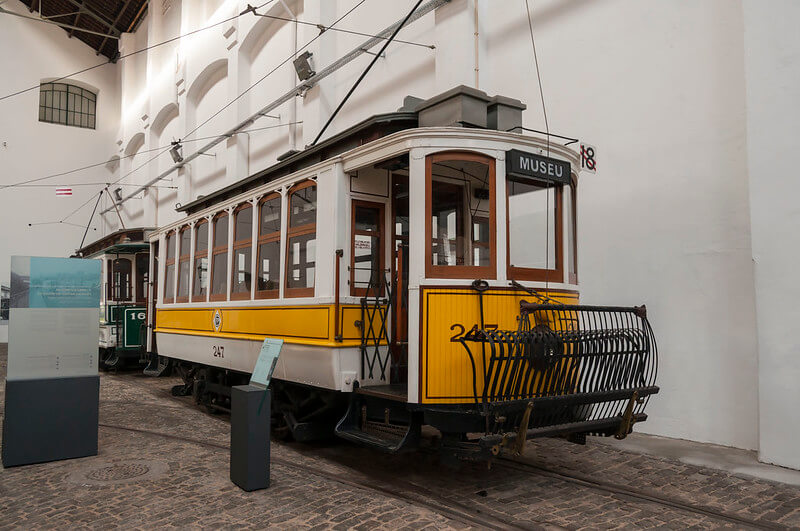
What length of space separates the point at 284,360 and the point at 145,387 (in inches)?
273

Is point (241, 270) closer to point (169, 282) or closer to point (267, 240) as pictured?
point (267, 240)

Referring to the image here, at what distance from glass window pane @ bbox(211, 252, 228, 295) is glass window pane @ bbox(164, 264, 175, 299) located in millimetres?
1887

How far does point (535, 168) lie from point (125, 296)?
12.6 meters

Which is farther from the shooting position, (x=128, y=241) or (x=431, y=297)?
(x=128, y=241)

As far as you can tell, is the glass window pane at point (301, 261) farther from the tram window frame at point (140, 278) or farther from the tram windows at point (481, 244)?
the tram window frame at point (140, 278)

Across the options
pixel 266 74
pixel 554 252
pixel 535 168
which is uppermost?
pixel 266 74

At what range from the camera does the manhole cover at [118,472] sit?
18.0 ft

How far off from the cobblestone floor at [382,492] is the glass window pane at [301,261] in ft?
5.89

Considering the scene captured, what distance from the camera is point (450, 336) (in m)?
4.85

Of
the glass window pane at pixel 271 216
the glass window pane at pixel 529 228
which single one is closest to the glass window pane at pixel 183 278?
the glass window pane at pixel 271 216

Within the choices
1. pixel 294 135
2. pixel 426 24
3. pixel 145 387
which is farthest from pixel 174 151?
pixel 426 24

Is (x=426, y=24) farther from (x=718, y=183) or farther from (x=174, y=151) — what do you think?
(x=174, y=151)

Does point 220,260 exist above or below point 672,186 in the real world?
below

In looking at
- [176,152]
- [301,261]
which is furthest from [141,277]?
[301,261]
